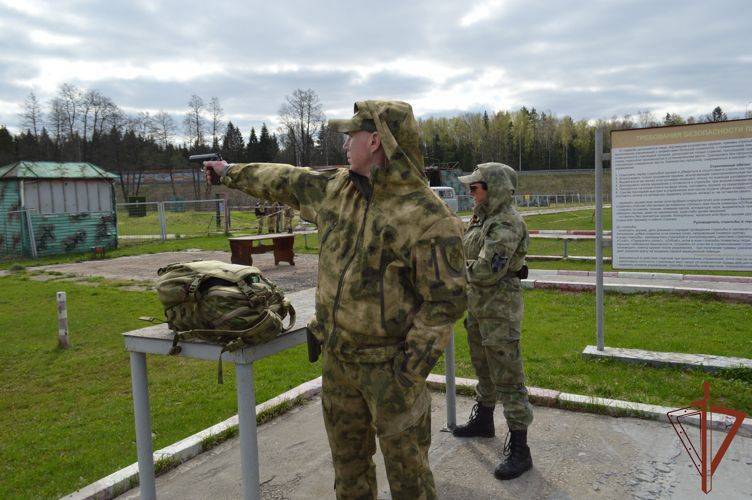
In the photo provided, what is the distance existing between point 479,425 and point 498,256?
1.38 m

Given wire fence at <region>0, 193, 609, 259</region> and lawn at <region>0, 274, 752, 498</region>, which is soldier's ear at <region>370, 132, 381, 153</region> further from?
wire fence at <region>0, 193, 609, 259</region>

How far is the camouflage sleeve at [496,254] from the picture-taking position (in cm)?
360

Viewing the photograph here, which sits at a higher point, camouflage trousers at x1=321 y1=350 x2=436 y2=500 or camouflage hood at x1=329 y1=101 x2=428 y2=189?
camouflage hood at x1=329 y1=101 x2=428 y2=189

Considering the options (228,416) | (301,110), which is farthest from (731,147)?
(301,110)

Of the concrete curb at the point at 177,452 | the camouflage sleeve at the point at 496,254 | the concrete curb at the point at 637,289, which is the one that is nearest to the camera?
the concrete curb at the point at 177,452

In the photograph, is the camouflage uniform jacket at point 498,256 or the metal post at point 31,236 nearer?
the camouflage uniform jacket at point 498,256

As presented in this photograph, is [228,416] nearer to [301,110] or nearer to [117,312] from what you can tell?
[117,312]

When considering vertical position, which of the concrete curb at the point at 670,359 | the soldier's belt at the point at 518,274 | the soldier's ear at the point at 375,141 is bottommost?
the concrete curb at the point at 670,359

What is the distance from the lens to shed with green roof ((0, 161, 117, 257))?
56.9ft

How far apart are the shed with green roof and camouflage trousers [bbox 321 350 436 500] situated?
17934mm

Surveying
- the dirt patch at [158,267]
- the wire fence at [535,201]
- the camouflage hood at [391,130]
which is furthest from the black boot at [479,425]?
the wire fence at [535,201]

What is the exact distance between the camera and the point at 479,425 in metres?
4.16

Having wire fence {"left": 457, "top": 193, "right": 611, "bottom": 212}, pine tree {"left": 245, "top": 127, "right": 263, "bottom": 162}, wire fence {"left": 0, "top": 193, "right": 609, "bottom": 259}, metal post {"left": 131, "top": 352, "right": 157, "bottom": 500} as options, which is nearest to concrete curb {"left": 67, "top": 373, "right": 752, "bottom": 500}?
metal post {"left": 131, "top": 352, "right": 157, "bottom": 500}
